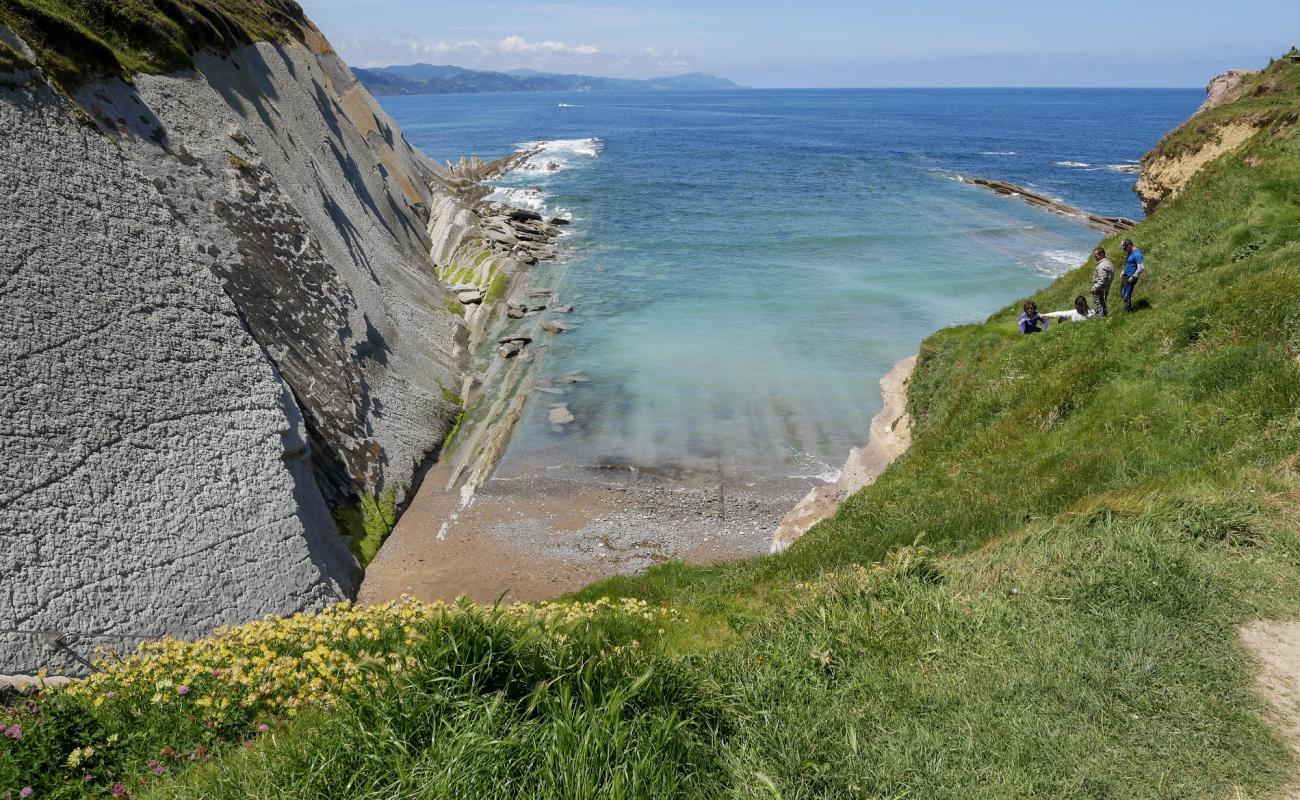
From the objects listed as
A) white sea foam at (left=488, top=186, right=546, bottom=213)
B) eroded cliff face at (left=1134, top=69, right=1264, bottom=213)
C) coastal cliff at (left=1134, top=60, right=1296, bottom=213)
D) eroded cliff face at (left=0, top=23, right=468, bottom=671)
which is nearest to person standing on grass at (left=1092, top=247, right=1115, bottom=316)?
coastal cliff at (left=1134, top=60, right=1296, bottom=213)

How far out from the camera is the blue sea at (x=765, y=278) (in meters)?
31.9

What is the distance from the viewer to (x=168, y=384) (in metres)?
19.2

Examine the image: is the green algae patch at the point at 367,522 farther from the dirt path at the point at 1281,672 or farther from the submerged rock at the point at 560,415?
the dirt path at the point at 1281,672

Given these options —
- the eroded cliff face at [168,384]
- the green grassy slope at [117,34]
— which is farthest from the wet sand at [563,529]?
the green grassy slope at [117,34]

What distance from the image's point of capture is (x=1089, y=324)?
2025cm

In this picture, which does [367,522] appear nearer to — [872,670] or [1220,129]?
[872,670]

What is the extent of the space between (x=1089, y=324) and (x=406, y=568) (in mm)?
20059

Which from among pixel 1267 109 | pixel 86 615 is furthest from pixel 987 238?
pixel 86 615

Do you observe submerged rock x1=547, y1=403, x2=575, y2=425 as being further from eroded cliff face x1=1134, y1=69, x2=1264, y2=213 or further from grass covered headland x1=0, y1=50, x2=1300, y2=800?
eroded cliff face x1=1134, y1=69, x2=1264, y2=213

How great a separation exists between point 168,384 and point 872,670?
1808cm

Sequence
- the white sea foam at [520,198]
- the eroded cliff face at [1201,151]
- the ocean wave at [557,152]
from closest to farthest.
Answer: the eroded cliff face at [1201,151], the white sea foam at [520,198], the ocean wave at [557,152]

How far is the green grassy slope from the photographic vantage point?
23.6 m

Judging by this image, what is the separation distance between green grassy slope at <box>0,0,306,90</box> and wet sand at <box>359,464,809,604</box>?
1710 centimetres

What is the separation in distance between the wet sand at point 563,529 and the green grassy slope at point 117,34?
56.1ft
